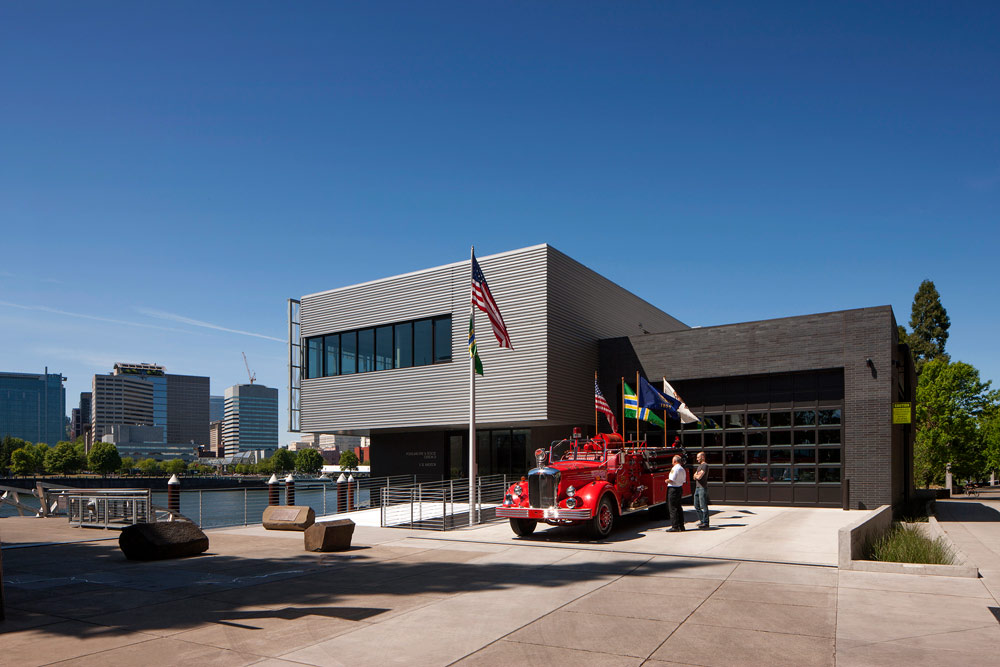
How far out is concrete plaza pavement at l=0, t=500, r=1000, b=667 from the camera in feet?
24.5

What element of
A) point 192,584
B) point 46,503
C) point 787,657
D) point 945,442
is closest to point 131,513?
point 46,503

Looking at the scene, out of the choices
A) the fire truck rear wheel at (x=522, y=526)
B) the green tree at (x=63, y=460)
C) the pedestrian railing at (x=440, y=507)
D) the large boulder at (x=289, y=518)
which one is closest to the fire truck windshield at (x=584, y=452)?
the fire truck rear wheel at (x=522, y=526)

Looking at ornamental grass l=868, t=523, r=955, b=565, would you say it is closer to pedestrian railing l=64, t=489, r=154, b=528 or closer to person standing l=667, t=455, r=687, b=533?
person standing l=667, t=455, r=687, b=533

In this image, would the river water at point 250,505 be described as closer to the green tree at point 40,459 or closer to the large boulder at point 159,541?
the large boulder at point 159,541

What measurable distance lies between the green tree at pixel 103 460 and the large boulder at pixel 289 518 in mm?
176804

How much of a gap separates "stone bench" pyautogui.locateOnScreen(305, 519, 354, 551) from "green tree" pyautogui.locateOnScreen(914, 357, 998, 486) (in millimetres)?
40710

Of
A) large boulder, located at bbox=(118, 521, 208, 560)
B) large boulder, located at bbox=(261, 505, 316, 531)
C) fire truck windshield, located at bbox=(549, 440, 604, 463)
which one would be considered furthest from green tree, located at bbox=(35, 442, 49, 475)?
fire truck windshield, located at bbox=(549, 440, 604, 463)

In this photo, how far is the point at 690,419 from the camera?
2125 centimetres

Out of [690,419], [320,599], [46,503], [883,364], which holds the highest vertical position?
[883,364]

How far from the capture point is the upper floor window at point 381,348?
29.2 metres

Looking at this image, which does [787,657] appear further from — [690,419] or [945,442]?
[945,442]

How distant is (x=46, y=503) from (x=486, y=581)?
21.7 meters

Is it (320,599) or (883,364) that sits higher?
(883,364)

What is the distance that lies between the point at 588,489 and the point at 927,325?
65446 mm
